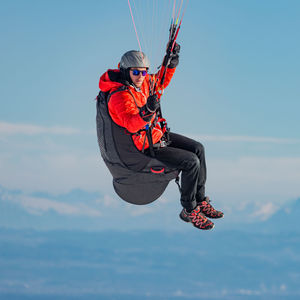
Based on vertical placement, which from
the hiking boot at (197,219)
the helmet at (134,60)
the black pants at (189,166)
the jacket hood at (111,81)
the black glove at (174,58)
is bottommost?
the hiking boot at (197,219)

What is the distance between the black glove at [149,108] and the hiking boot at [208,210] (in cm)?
201

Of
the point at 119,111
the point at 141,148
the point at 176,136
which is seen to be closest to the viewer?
the point at 119,111

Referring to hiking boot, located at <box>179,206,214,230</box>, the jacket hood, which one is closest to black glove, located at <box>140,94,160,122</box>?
the jacket hood

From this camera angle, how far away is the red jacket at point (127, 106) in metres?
6.94

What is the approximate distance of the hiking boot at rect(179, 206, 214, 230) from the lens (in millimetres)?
7586

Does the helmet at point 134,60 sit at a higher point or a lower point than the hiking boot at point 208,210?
higher

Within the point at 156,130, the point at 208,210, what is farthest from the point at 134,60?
the point at 208,210

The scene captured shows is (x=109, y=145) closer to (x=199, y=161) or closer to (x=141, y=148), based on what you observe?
(x=141, y=148)

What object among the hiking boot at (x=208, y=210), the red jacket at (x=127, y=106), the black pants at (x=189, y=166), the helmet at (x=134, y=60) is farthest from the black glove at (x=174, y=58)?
the hiking boot at (x=208, y=210)

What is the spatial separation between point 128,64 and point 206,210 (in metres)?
2.75

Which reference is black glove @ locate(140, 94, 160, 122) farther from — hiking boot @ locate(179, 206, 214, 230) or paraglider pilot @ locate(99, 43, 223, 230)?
hiking boot @ locate(179, 206, 214, 230)

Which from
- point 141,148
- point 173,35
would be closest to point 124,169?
point 141,148

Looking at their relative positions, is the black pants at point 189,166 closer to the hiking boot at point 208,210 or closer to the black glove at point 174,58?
the hiking boot at point 208,210

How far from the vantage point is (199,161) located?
7.72 meters
